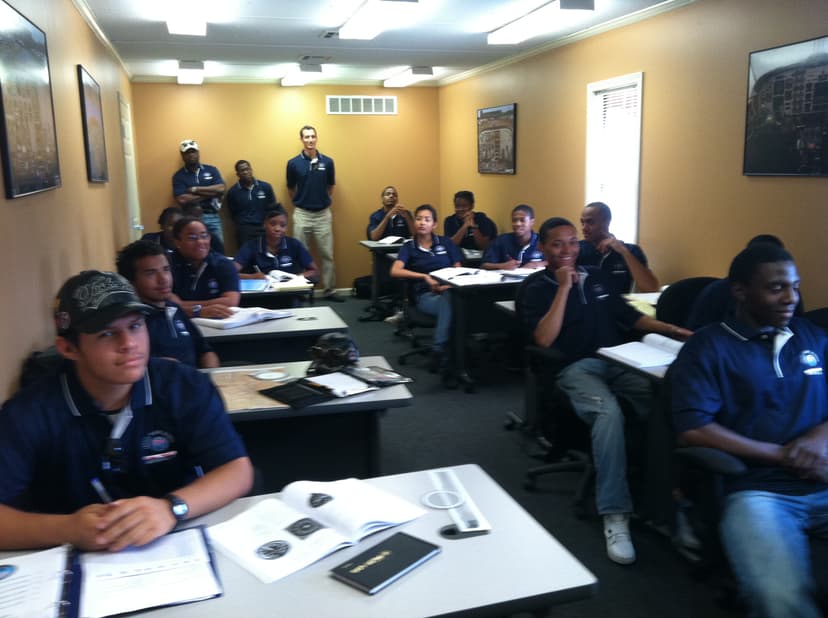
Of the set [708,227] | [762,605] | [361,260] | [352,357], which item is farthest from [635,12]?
[361,260]

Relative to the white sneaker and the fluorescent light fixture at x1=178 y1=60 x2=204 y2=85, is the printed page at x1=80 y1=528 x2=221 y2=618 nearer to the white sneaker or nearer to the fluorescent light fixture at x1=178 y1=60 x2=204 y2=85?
the white sneaker

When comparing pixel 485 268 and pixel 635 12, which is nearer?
pixel 635 12

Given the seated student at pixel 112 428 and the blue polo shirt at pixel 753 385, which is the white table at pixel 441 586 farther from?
the blue polo shirt at pixel 753 385

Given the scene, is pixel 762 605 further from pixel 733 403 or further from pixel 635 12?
pixel 635 12

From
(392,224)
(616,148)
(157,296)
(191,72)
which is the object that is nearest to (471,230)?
(392,224)

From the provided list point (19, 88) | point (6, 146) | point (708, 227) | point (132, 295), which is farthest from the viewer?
point (708, 227)

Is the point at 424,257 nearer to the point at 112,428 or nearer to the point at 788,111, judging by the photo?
the point at 788,111

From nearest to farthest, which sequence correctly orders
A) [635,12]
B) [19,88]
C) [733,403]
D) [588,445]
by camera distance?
1. [733,403]
2. [19,88]
3. [588,445]
4. [635,12]

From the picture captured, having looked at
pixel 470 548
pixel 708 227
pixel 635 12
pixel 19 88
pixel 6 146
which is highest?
pixel 635 12

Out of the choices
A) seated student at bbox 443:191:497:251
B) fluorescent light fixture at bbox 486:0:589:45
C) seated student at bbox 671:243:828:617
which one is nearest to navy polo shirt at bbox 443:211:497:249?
seated student at bbox 443:191:497:251

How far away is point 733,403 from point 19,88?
2.80 m

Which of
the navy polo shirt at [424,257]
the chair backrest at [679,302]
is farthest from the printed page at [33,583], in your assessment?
the navy polo shirt at [424,257]

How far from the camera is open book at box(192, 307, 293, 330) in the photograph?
3490 millimetres

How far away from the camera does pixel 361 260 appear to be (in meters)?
9.46
